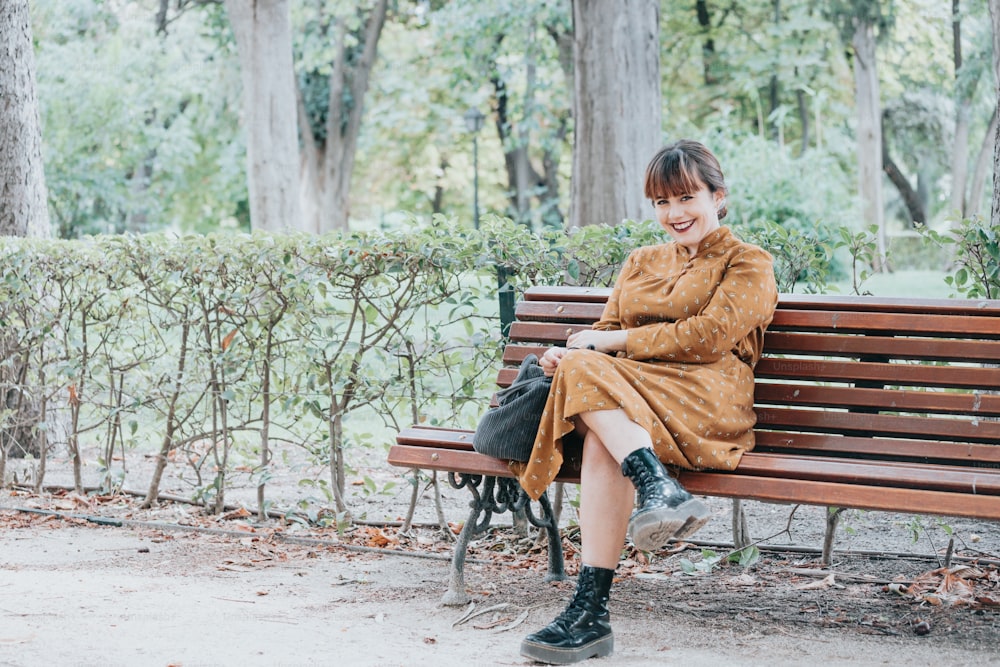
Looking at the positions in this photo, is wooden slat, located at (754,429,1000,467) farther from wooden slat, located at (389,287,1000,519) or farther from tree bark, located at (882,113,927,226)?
tree bark, located at (882,113,927,226)

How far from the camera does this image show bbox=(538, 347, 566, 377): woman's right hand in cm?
379

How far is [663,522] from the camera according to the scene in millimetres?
3176

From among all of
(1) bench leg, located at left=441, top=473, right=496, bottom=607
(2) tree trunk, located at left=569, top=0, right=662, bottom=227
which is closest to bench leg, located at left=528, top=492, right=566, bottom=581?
(1) bench leg, located at left=441, top=473, right=496, bottom=607

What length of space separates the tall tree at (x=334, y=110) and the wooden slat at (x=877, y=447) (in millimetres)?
16682

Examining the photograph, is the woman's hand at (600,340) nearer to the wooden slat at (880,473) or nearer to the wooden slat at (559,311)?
the wooden slat at (559,311)

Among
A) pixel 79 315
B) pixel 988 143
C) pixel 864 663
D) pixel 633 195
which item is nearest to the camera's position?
pixel 864 663

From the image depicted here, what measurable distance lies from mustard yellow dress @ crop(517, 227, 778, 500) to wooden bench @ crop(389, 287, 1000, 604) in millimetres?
121

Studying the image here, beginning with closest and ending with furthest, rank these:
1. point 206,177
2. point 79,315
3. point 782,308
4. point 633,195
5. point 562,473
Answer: point 562,473
point 782,308
point 79,315
point 633,195
point 206,177

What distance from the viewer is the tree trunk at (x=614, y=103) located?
6762 millimetres

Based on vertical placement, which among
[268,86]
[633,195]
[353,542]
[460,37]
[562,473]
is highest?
[460,37]

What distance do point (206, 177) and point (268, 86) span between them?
20461 millimetres

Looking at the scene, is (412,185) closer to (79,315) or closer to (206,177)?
(206,177)

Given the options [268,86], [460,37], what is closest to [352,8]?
[460,37]

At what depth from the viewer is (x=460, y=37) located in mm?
19234
